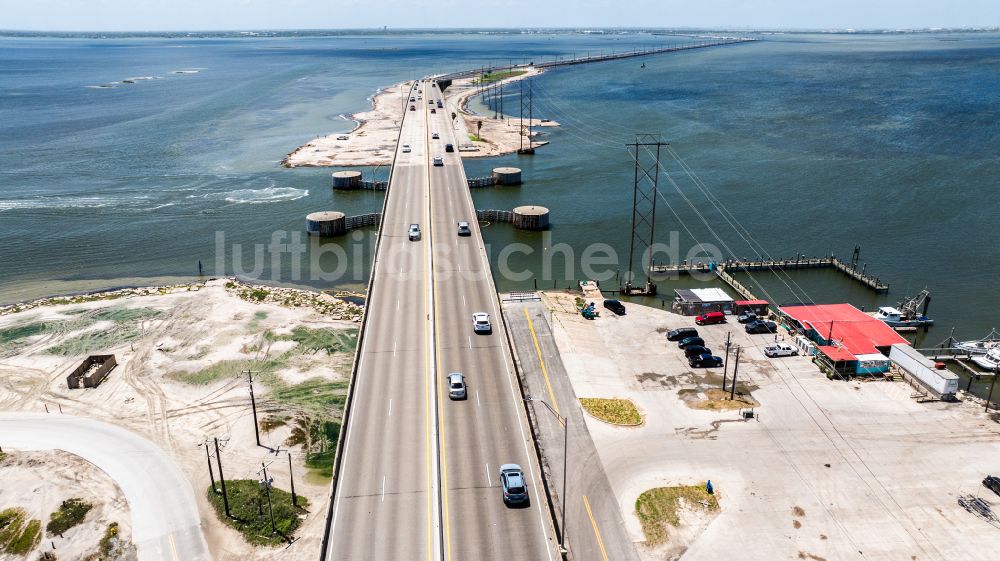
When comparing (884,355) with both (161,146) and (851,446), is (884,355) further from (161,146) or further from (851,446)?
(161,146)

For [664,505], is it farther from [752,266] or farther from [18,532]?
[752,266]

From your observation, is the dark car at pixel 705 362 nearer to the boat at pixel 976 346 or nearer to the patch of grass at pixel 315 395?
the boat at pixel 976 346

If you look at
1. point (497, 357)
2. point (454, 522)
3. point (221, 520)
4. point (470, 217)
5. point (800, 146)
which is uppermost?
point (800, 146)

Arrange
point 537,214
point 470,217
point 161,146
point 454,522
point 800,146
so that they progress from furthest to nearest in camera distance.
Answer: point 161,146, point 800,146, point 537,214, point 470,217, point 454,522

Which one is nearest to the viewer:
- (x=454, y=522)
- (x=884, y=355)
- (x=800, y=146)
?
(x=454, y=522)

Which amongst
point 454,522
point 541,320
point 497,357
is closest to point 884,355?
point 541,320

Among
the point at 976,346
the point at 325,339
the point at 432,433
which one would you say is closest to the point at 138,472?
the point at 325,339
